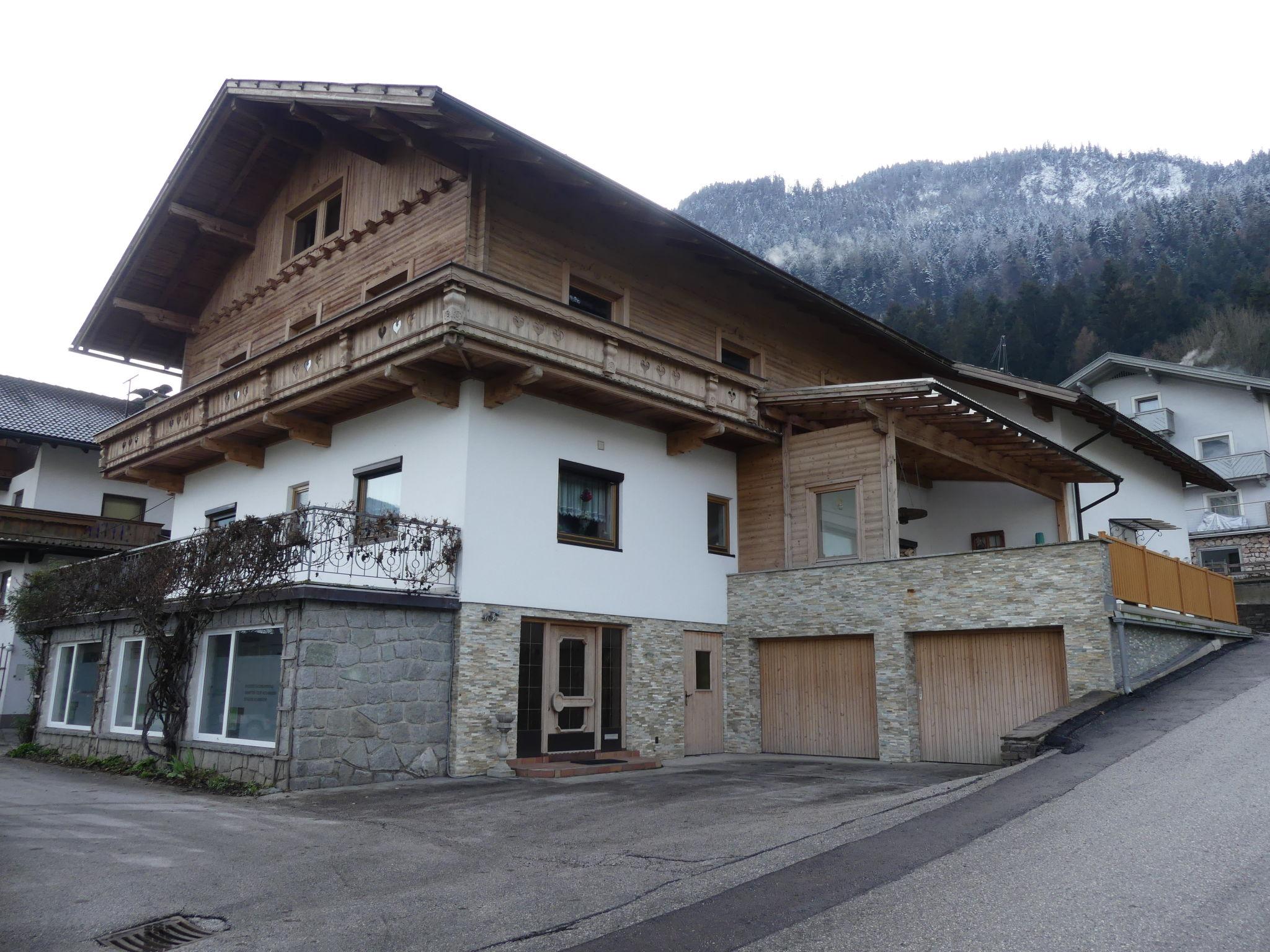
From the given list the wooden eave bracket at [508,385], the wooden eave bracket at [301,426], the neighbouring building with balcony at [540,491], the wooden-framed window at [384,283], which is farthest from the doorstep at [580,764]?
the wooden-framed window at [384,283]

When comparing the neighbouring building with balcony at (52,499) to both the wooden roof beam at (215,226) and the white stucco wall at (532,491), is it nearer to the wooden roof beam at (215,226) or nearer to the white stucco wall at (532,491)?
the wooden roof beam at (215,226)

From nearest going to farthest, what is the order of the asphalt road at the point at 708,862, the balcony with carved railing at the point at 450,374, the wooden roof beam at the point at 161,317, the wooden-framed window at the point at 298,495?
the asphalt road at the point at 708,862 < the balcony with carved railing at the point at 450,374 < the wooden-framed window at the point at 298,495 < the wooden roof beam at the point at 161,317

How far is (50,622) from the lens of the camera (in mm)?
18531

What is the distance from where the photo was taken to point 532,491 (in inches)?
594

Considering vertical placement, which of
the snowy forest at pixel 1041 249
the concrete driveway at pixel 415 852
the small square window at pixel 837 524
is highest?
the snowy forest at pixel 1041 249

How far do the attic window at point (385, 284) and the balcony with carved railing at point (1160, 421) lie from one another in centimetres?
3265

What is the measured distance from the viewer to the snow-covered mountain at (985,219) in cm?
9331

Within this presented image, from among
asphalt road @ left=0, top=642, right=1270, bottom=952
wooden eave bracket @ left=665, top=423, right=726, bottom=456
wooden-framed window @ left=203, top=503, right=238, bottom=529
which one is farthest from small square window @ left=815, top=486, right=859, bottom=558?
wooden-framed window @ left=203, top=503, right=238, bottom=529

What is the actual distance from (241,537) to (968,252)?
12274cm

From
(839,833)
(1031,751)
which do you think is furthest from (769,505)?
(839,833)

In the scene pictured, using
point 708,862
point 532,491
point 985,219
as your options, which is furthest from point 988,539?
point 985,219

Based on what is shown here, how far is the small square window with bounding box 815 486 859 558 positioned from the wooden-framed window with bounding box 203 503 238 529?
10797 millimetres

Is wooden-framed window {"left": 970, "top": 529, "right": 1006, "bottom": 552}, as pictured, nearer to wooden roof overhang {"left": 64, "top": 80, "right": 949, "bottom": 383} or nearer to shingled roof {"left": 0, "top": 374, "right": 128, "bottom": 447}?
wooden roof overhang {"left": 64, "top": 80, "right": 949, "bottom": 383}

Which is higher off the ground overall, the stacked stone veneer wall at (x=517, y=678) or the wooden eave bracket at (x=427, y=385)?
the wooden eave bracket at (x=427, y=385)
